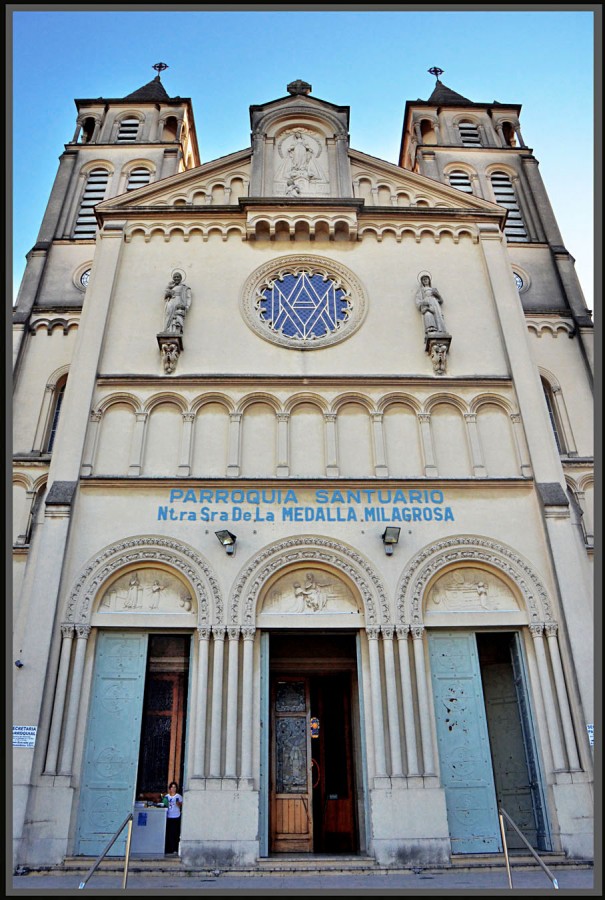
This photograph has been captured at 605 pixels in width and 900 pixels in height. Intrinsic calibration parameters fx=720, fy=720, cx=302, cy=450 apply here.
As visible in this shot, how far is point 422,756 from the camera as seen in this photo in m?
13.0

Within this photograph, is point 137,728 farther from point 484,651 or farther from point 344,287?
point 344,287

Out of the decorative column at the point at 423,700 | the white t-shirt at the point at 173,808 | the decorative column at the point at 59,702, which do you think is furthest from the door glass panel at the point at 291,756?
the decorative column at the point at 59,702

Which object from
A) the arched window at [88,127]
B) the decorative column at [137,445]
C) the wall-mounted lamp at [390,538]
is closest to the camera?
the wall-mounted lamp at [390,538]

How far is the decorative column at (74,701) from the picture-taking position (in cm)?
1279

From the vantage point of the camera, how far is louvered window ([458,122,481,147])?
29.6 metres

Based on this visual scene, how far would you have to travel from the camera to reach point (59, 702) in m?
13.1

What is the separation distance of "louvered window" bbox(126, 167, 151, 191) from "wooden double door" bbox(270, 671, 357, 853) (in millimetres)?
19326

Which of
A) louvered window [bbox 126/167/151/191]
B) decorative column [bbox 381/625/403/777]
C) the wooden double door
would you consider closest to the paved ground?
decorative column [bbox 381/625/403/777]

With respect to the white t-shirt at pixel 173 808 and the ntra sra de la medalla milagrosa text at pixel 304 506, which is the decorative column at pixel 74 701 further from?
the ntra sra de la medalla milagrosa text at pixel 304 506

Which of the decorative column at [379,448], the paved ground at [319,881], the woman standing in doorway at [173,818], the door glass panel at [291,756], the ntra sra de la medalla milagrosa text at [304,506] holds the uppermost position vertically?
the decorative column at [379,448]

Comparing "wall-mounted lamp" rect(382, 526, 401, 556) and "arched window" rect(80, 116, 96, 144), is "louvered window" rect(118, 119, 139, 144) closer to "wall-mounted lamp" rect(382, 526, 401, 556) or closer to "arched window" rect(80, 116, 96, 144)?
"arched window" rect(80, 116, 96, 144)

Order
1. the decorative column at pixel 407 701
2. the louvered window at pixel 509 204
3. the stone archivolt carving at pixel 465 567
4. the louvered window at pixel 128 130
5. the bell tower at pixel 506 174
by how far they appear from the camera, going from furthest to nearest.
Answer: the louvered window at pixel 128 130, the louvered window at pixel 509 204, the bell tower at pixel 506 174, the stone archivolt carving at pixel 465 567, the decorative column at pixel 407 701

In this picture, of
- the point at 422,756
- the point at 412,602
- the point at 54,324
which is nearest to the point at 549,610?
the point at 412,602

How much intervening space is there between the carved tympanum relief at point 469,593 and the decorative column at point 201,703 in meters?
4.45
